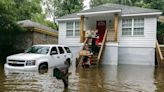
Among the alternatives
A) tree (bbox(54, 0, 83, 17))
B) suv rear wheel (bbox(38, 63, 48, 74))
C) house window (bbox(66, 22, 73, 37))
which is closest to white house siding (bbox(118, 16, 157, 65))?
house window (bbox(66, 22, 73, 37))

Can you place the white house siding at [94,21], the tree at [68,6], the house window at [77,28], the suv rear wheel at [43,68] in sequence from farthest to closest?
the tree at [68,6], the house window at [77,28], the white house siding at [94,21], the suv rear wheel at [43,68]

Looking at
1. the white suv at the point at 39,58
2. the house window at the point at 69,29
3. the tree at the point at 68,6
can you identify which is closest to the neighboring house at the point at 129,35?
the house window at the point at 69,29

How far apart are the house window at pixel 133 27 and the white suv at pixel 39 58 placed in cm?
677

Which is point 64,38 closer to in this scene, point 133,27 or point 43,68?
point 133,27

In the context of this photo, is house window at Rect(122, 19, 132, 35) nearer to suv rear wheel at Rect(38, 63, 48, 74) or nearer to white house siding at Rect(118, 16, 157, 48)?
white house siding at Rect(118, 16, 157, 48)

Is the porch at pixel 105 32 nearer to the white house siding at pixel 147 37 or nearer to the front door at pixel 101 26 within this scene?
the front door at pixel 101 26

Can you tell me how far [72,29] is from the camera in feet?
72.7

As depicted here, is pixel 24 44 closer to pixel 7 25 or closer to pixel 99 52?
pixel 7 25

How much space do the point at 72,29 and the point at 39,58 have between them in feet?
33.3

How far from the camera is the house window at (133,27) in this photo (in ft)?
62.6

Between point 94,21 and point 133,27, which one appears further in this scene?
point 94,21

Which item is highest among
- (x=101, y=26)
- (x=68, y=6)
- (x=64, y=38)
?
(x=68, y=6)

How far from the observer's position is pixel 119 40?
19.9 meters

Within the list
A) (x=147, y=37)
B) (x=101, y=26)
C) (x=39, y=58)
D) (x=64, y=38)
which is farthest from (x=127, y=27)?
(x=39, y=58)
